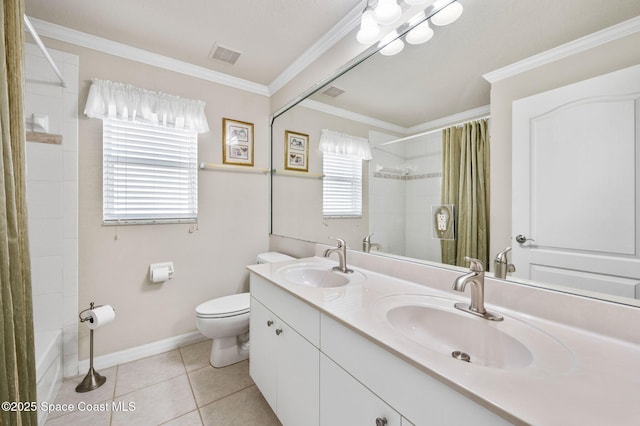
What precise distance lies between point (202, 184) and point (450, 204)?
6.52 ft

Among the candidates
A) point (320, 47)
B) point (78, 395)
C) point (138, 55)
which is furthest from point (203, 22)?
point (78, 395)

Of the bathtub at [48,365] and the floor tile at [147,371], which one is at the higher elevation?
the bathtub at [48,365]

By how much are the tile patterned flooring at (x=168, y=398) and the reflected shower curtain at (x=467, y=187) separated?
4.58 feet

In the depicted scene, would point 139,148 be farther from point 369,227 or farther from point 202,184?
point 369,227

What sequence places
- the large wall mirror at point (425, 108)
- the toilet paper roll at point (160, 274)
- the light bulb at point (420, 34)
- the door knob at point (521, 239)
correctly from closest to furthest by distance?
the large wall mirror at point (425, 108) < the door knob at point (521, 239) < the light bulb at point (420, 34) < the toilet paper roll at point (160, 274)

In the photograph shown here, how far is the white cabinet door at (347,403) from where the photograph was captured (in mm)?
777

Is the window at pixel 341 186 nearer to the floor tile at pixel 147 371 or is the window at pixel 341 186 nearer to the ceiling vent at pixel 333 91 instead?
the ceiling vent at pixel 333 91

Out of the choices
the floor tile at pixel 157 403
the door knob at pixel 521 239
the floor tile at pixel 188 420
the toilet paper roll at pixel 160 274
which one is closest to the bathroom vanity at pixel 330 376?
the floor tile at pixel 188 420

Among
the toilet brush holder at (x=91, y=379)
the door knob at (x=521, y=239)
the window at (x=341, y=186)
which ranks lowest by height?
the toilet brush holder at (x=91, y=379)

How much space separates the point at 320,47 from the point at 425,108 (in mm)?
1069

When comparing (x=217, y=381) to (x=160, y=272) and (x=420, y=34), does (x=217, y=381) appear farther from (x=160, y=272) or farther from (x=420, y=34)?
(x=420, y=34)

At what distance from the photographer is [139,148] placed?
6.73ft

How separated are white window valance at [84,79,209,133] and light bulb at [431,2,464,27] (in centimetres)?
184

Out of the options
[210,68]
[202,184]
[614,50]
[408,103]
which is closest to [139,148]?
[202,184]
